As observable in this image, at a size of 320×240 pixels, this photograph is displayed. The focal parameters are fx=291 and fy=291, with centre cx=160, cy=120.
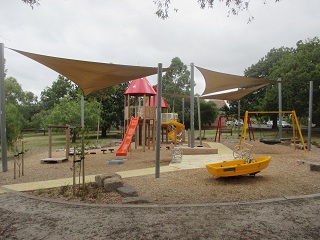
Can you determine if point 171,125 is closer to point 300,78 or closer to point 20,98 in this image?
point 300,78

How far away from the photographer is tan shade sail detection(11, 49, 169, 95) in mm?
6582

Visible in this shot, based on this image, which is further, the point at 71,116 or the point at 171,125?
the point at 171,125

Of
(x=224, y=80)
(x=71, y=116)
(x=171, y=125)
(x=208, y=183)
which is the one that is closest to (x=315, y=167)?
(x=208, y=183)

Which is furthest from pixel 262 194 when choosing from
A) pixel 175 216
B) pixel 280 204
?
pixel 175 216

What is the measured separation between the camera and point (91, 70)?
7.25 m

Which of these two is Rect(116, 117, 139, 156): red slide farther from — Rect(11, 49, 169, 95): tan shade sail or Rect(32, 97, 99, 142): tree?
Rect(32, 97, 99, 142): tree

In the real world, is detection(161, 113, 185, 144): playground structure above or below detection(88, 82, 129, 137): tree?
below

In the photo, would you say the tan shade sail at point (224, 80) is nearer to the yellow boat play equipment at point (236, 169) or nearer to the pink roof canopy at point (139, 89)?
the yellow boat play equipment at point (236, 169)

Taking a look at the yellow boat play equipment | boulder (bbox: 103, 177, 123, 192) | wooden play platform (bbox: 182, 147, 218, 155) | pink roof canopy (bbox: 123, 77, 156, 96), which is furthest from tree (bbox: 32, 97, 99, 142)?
the yellow boat play equipment

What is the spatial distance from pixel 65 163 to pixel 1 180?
291cm

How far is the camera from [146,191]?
5.68 metres

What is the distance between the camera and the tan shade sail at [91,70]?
6.58 metres

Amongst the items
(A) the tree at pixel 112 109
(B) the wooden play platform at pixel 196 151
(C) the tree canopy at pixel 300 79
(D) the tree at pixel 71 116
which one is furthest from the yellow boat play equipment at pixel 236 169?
(A) the tree at pixel 112 109

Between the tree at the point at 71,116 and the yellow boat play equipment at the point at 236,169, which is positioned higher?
the tree at the point at 71,116
